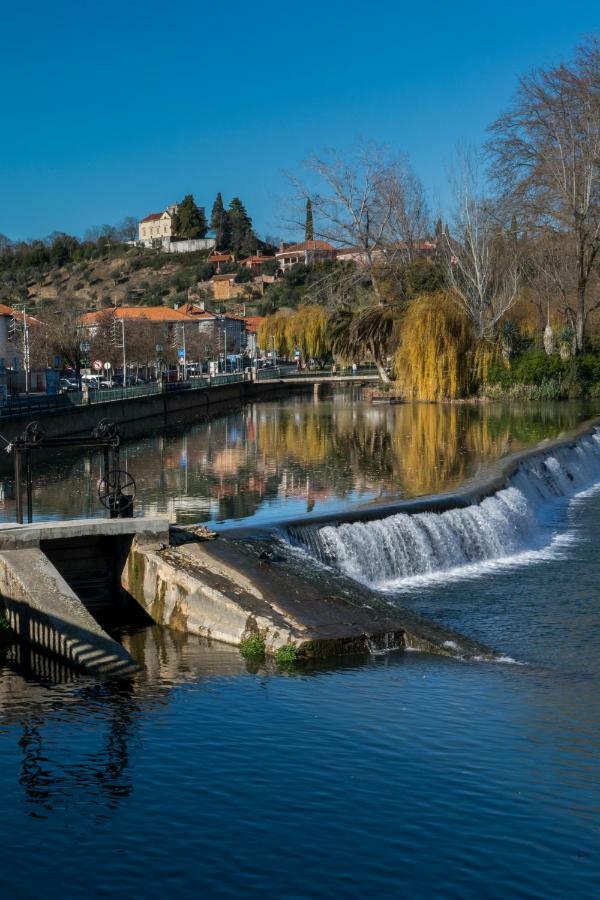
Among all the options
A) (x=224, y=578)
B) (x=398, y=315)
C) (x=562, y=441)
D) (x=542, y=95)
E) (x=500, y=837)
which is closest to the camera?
(x=500, y=837)

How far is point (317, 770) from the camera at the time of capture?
27.8 ft

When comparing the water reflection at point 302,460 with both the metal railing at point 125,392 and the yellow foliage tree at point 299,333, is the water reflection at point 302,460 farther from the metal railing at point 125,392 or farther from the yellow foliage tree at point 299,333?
the yellow foliage tree at point 299,333

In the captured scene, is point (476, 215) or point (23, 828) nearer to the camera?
point (23, 828)

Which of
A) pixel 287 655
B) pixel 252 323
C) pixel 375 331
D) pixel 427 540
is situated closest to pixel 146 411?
pixel 375 331

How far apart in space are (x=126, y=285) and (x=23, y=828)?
182 metres

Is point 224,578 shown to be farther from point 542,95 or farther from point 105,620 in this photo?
point 542,95

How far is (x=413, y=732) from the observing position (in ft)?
30.3

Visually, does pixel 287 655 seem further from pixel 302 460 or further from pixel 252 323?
pixel 252 323

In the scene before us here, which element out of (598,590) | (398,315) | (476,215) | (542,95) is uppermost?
(542,95)

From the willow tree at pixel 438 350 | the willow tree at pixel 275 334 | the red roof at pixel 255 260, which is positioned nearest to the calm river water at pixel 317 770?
the willow tree at pixel 438 350

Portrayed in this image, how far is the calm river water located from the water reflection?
7266mm

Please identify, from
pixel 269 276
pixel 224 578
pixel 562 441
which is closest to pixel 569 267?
pixel 562 441

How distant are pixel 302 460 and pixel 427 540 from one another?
11.6 m

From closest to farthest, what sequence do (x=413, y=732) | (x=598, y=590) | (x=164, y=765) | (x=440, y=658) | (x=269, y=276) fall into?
(x=164, y=765), (x=413, y=732), (x=440, y=658), (x=598, y=590), (x=269, y=276)
